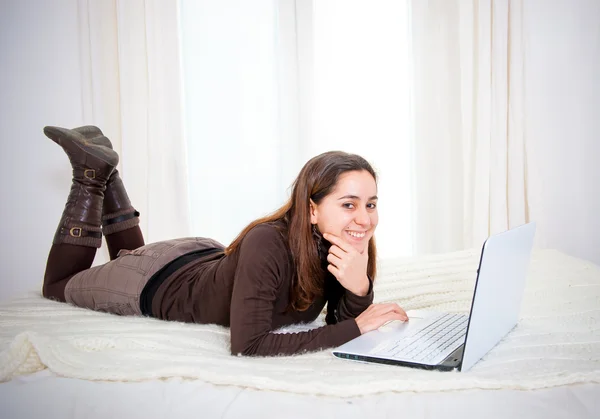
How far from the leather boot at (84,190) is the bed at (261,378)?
55 cm

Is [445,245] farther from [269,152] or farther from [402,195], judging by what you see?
[269,152]

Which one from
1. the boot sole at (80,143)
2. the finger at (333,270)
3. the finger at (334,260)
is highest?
the boot sole at (80,143)

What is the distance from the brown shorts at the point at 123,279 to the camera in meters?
1.86

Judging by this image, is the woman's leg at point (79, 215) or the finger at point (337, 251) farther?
the woman's leg at point (79, 215)

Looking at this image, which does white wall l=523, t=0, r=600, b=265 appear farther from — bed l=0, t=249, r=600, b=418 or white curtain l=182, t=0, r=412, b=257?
bed l=0, t=249, r=600, b=418

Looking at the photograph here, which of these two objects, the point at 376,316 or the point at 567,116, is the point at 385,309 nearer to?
the point at 376,316

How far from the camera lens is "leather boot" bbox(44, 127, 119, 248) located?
2125mm

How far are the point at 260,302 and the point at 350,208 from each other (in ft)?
1.10

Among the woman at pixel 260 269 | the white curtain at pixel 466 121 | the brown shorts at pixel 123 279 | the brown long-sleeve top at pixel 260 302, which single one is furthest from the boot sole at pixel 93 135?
the white curtain at pixel 466 121

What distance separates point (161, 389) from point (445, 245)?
293 cm

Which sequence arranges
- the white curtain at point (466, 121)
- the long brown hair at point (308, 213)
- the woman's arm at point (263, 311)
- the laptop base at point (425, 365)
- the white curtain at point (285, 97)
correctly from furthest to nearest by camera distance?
the white curtain at point (285, 97) < the white curtain at point (466, 121) < the long brown hair at point (308, 213) < the woman's arm at point (263, 311) < the laptop base at point (425, 365)

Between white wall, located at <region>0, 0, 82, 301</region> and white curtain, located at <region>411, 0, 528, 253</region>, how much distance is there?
7.56ft

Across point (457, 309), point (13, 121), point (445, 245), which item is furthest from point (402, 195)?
point (13, 121)

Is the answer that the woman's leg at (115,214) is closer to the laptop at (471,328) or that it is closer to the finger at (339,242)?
the finger at (339,242)
